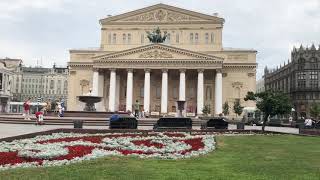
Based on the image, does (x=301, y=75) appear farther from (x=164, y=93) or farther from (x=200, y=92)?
(x=164, y=93)

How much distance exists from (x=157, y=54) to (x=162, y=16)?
11.5 metres

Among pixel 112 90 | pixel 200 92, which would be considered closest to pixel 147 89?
pixel 112 90

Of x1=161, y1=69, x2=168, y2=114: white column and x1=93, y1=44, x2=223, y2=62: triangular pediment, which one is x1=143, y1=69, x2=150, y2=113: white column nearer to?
x1=161, y1=69, x2=168, y2=114: white column

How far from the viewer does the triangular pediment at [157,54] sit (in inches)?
3159

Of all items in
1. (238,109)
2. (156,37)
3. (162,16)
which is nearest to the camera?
(238,109)

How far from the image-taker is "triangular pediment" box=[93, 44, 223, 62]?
80.2 m

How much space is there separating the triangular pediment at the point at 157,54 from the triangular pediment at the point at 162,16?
1018cm

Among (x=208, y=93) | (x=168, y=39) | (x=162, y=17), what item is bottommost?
(x=208, y=93)

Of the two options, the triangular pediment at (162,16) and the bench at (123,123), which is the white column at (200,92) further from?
the bench at (123,123)

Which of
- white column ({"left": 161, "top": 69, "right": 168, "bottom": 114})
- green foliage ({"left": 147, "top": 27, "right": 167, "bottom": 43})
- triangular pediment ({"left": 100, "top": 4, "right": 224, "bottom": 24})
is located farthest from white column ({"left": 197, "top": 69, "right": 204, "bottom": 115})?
triangular pediment ({"left": 100, "top": 4, "right": 224, "bottom": 24})

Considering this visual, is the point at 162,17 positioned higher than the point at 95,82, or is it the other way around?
the point at 162,17

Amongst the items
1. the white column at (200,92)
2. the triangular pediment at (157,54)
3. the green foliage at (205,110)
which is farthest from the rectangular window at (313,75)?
the green foliage at (205,110)

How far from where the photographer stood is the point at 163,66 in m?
80.9

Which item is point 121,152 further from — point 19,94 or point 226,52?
point 19,94
